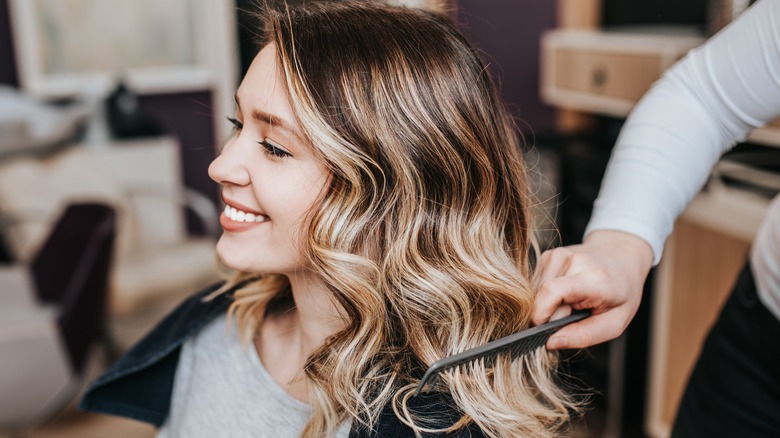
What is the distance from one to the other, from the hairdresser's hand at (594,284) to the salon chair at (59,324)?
1525 millimetres

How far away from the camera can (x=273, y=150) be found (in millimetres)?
914

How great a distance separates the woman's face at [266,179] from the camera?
902 mm

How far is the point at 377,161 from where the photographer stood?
2.89ft

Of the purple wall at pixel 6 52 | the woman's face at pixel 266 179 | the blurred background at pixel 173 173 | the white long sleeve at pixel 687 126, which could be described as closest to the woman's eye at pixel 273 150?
the woman's face at pixel 266 179

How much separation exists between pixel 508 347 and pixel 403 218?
0.64 ft

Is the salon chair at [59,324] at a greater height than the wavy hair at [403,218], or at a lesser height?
lesser

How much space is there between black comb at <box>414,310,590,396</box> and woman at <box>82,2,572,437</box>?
0.17ft

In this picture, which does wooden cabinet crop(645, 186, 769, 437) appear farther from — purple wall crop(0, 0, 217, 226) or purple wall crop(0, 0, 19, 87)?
purple wall crop(0, 0, 19, 87)

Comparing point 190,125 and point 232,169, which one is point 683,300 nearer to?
point 232,169

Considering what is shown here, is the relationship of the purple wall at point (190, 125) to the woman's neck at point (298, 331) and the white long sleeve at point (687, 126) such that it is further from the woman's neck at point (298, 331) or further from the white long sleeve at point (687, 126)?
the white long sleeve at point (687, 126)

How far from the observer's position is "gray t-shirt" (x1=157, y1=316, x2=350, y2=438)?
40.3 inches

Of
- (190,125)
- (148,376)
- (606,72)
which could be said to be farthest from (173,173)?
(148,376)

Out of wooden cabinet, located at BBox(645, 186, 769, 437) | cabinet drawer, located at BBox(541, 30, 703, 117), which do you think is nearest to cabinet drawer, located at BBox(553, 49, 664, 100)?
cabinet drawer, located at BBox(541, 30, 703, 117)

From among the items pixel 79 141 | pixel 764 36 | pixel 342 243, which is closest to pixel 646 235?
pixel 764 36
